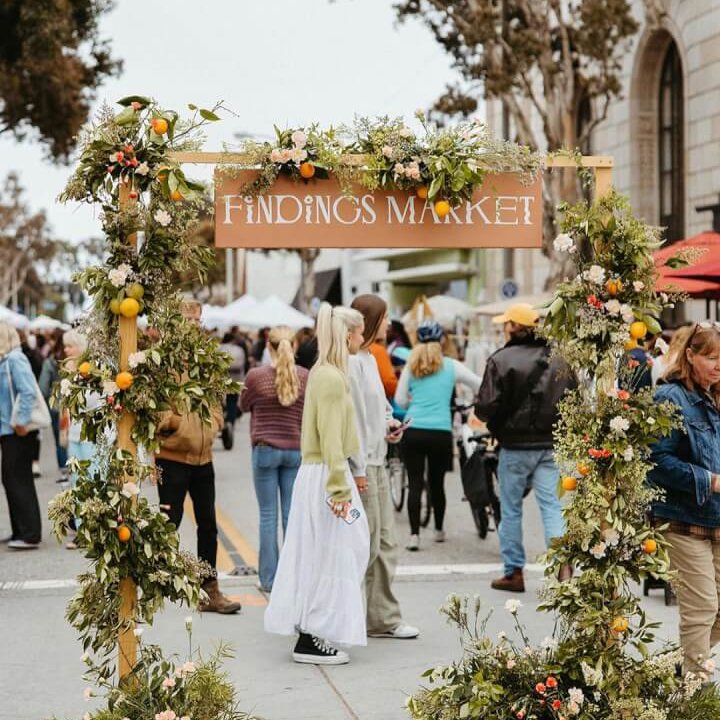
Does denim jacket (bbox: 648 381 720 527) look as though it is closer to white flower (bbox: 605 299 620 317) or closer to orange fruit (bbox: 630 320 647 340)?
orange fruit (bbox: 630 320 647 340)

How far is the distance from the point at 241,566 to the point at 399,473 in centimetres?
335

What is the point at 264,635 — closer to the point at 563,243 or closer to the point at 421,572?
the point at 421,572

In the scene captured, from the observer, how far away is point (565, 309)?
532 cm

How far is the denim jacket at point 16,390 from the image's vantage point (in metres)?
10.6

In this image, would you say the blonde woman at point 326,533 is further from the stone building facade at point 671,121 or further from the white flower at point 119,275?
the stone building facade at point 671,121

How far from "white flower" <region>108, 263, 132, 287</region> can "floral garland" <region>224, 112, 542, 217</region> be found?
56 cm

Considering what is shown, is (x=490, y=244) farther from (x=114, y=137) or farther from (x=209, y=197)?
(x=114, y=137)

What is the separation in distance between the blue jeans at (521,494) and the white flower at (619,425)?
377 centimetres

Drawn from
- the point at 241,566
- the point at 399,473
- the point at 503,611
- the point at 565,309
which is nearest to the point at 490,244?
the point at 565,309

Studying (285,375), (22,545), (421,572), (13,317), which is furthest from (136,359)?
(13,317)

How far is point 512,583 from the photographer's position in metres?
8.95

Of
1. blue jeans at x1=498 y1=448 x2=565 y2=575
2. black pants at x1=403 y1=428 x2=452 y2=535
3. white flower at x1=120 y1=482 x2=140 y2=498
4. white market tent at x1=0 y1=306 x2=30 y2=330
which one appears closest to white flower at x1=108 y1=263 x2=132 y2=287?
white flower at x1=120 y1=482 x2=140 y2=498

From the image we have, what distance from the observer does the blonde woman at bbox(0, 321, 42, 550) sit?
1062 centimetres

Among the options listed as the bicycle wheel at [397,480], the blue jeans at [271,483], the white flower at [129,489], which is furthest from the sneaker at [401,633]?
the bicycle wheel at [397,480]
